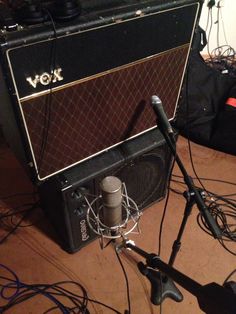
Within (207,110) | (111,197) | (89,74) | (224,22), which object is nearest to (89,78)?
(89,74)

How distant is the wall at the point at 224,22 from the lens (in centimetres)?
207

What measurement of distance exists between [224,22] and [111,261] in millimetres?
1895

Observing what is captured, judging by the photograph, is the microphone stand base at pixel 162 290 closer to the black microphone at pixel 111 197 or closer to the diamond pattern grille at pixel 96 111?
the black microphone at pixel 111 197

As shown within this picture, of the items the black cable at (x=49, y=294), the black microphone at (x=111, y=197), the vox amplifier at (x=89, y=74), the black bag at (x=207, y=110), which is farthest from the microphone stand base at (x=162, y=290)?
the black bag at (x=207, y=110)

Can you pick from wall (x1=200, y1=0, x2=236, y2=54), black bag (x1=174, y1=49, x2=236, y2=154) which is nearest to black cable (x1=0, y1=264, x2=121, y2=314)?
black bag (x1=174, y1=49, x2=236, y2=154)

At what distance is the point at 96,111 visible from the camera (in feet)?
2.88

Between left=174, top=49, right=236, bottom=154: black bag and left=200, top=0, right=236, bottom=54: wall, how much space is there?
459mm

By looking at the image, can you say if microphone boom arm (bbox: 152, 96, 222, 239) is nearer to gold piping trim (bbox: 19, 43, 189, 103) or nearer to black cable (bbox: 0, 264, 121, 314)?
gold piping trim (bbox: 19, 43, 189, 103)

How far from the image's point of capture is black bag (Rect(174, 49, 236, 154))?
62.1 inches

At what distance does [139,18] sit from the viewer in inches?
31.0

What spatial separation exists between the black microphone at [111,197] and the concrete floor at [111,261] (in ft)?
1.75

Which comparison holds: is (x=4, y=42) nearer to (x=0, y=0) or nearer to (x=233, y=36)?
(x=0, y=0)

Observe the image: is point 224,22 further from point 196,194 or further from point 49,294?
point 49,294

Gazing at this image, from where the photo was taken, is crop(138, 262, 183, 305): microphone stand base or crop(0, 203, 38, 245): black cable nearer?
crop(138, 262, 183, 305): microphone stand base
